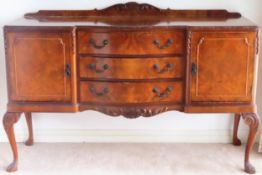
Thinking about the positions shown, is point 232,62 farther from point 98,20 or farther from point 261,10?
point 98,20

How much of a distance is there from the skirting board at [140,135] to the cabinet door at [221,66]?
0.61m

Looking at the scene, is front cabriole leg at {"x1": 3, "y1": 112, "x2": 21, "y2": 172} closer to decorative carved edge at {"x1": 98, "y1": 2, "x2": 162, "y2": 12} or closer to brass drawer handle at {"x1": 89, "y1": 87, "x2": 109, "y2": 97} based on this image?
brass drawer handle at {"x1": 89, "y1": 87, "x2": 109, "y2": 97}

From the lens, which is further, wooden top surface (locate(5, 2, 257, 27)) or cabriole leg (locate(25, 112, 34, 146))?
cabriole leg (locate(25, 112, 34, 146))

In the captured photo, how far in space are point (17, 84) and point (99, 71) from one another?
46cm

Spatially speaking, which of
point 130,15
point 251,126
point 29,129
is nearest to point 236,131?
point 251,126

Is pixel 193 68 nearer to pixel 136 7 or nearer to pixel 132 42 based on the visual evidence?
pixel 132 42

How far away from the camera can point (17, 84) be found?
96.3 inches

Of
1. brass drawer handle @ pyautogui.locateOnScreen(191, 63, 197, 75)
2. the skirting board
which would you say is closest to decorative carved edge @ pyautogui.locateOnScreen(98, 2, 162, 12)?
brass drawer handle @ pyautogui.locateOnScreen(191, 63, 197, 75)

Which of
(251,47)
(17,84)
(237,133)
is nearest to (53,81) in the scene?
(17,84)

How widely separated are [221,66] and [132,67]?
18.9 inches

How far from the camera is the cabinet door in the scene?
93.3 inches

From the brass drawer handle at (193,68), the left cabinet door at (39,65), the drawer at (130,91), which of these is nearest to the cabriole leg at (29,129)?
the left cabinet door at (39,65)

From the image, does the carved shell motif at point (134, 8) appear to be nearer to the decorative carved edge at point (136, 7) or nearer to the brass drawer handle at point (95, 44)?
the decorative carved edge at point (136, 7)

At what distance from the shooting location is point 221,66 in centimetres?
241
